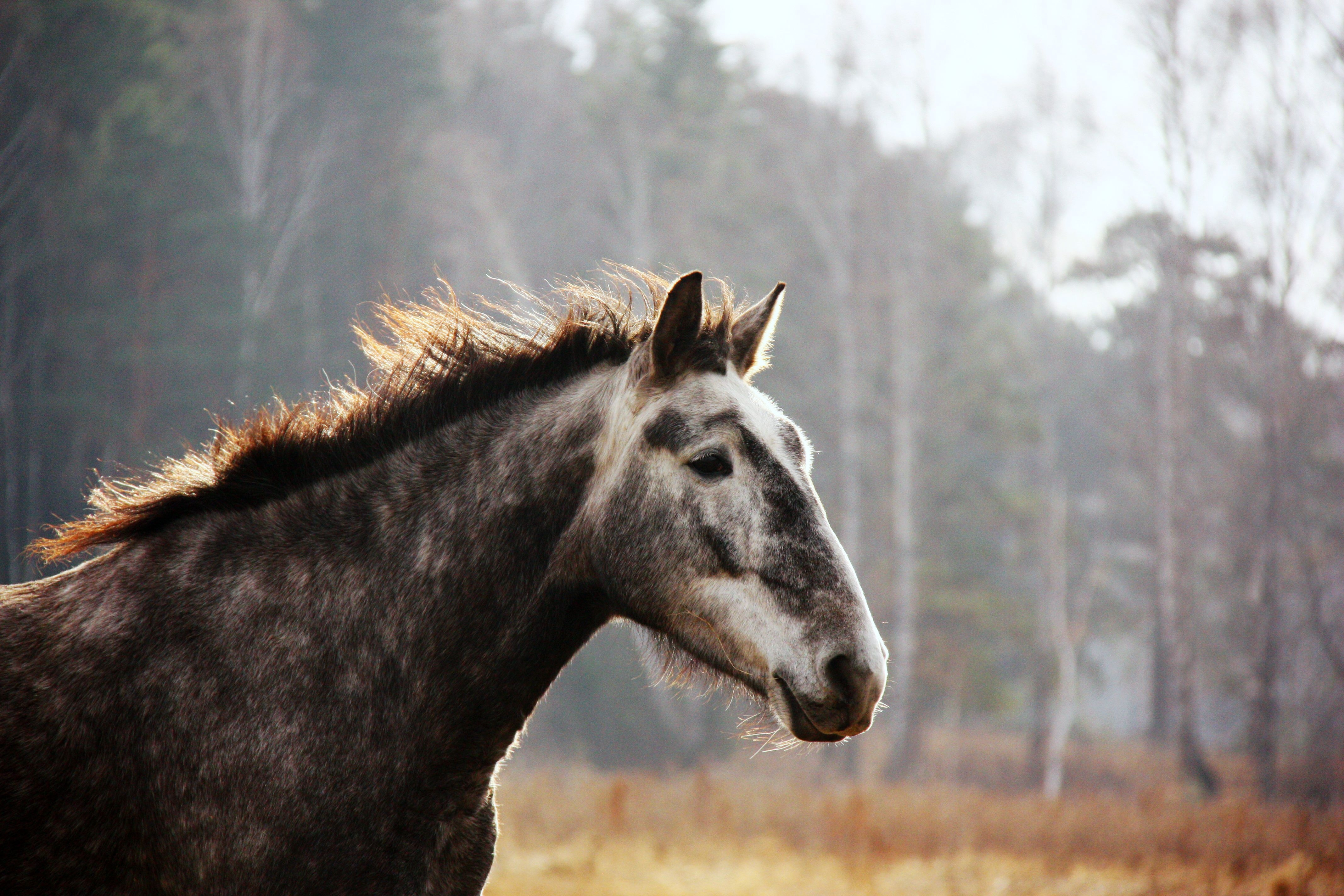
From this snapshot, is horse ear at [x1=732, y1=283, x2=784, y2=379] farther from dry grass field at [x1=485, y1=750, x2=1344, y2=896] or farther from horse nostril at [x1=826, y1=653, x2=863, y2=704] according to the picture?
dry grass field at [x1=485, y1=750, x2=1344, y2=896]

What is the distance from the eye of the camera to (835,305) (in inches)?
845

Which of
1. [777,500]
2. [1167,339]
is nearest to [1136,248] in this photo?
[1167,339]

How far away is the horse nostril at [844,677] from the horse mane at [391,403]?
33.7 inches

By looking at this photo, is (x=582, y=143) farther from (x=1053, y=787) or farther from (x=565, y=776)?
(x=1053, y=787)

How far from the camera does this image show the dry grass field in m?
8.80

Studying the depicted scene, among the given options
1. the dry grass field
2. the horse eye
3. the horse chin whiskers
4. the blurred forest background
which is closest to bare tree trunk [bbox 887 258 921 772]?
the blurred forest background

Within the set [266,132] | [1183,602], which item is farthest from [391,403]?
→ [1183,602]

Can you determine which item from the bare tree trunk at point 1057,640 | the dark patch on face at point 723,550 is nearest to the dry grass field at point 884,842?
the bare tree trunk at point 1057,640

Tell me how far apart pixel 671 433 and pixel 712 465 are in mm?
131

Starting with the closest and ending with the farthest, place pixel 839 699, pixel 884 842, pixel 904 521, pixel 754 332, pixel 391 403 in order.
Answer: pixel 839 699, pixel 391 403, pixel 754 332, pixel 884 842, pixel 904 521

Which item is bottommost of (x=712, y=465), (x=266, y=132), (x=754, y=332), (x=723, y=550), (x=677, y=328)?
(x=723, y=550)

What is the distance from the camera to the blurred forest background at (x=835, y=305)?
13.4 m

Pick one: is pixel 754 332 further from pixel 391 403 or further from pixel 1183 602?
pixel 1183 602

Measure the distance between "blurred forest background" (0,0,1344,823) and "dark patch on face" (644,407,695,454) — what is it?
994 centimetres
